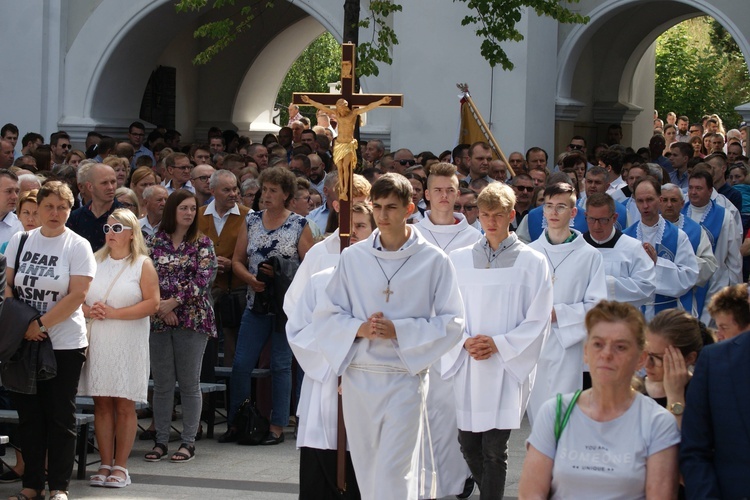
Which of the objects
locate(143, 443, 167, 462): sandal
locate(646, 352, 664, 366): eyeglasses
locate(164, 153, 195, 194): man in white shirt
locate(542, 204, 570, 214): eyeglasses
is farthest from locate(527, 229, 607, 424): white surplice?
locate(164, 153, 195, 194): man in white shirt

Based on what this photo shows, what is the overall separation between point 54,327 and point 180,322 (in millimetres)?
1589

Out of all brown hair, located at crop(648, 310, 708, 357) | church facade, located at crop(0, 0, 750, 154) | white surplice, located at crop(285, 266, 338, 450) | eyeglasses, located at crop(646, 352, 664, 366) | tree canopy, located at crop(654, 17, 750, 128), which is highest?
tree canopy, located at crop(654, 17, 750, 128)

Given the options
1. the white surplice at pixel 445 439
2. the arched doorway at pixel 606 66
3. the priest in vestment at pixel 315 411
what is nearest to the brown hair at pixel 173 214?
the priest in vestment at pixel 315 411

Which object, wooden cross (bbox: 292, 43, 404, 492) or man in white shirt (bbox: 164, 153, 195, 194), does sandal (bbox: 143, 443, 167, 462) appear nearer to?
wooden cross (bbox: 292, 43, 404, 492)

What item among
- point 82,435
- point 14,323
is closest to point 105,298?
point 82,435

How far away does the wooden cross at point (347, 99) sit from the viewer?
7195mm

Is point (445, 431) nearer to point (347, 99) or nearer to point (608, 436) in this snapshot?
point (347, 99)

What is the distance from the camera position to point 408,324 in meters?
6.52

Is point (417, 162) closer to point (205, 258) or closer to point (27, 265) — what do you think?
point (205, 258)

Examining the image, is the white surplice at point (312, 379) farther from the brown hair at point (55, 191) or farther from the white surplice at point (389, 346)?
the brown hair at point (55, 191)

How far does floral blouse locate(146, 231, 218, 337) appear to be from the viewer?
9492 mm

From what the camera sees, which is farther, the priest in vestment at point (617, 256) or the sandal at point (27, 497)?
the priest in vestment at point (617, 256)

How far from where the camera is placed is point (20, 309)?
25.8 ft

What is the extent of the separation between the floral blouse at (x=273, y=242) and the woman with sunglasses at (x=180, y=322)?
1.96 feet
